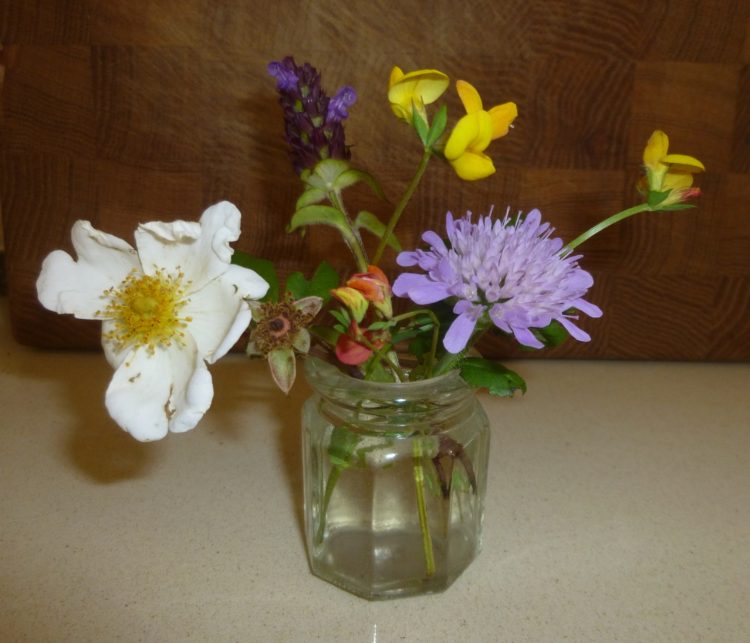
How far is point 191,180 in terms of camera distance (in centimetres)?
84

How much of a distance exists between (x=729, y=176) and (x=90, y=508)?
72 centimetres

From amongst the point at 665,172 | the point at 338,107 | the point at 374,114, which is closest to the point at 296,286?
the point at 338,107

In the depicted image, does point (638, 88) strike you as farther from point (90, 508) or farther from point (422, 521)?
point (90, 508)

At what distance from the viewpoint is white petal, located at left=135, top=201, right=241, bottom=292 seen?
419mm

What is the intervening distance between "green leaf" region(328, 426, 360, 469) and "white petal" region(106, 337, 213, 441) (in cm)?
12

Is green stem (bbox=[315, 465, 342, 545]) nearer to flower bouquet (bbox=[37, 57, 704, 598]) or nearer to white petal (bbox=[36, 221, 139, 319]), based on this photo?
flower bouquet (bbox=[37, 57, 704, 598])

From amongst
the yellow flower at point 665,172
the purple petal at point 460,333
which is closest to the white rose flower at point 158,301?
the purple petal at point 460,333

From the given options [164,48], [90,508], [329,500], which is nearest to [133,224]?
[164,48]

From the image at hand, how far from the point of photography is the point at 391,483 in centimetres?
52

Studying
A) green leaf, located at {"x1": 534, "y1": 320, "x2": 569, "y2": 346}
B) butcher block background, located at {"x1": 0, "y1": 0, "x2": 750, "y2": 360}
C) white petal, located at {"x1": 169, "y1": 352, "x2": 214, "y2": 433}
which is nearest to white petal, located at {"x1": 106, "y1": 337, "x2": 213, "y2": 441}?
white petal, located at {"x1": 169, "y1": 352, "x2": 214, "y2": 433}

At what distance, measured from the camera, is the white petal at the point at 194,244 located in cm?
42

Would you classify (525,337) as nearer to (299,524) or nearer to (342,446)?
(342,446)

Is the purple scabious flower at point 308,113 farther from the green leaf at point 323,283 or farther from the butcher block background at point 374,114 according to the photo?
the butcher block background at point 374,114

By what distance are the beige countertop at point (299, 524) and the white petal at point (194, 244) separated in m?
0.23
